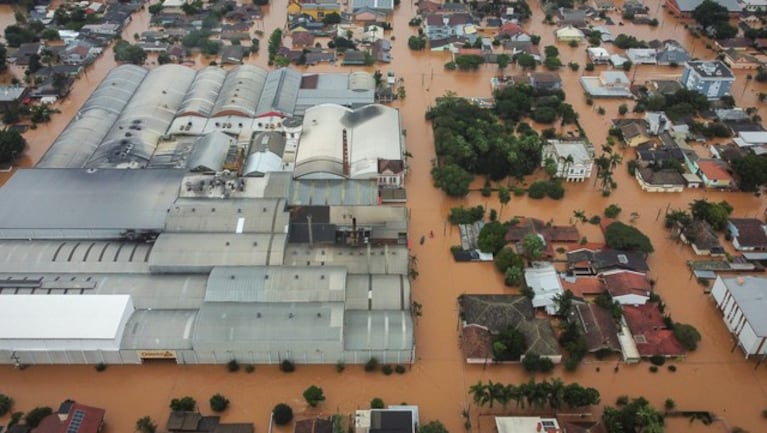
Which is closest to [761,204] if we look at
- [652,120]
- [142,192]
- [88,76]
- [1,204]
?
[652,120]

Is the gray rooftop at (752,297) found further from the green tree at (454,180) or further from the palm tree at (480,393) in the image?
the green tree at (454,180)

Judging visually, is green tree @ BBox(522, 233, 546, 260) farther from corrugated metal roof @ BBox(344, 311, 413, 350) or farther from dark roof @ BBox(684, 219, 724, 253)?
dark roof @ BBox(684, 219, 724, 253)

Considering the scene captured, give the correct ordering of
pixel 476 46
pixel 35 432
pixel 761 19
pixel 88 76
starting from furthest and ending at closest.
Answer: pixel 761 19 → pixel 476 46 → pixel 88 76 → pixel 35 432

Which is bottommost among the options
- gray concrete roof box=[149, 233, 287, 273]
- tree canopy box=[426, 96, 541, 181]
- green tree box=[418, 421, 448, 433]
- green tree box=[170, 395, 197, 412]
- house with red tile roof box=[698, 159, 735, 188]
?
green tree box=[418, 421, 448, 433]

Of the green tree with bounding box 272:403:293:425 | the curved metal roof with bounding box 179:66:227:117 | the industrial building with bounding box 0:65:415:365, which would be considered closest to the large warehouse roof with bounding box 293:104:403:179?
the industrial building with bounding box 0:65:415:365

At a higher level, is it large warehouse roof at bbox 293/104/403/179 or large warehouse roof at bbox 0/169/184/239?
large warehouse roof at bbox 293/104/403/179

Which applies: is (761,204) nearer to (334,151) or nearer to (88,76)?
(334,151)
